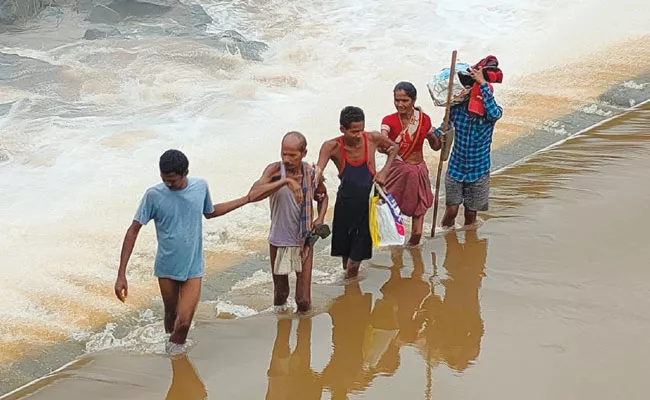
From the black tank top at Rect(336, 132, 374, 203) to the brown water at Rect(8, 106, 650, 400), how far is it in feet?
2.30

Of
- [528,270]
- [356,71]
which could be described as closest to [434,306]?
[528,270]

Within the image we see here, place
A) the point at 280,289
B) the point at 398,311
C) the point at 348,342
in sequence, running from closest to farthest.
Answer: the point at 348,342
the point at 280,289
the point at 398,311

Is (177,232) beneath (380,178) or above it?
beneath

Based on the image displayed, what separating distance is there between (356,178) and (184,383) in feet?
5.92

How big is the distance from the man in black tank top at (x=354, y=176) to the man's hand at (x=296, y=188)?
14.4 inches

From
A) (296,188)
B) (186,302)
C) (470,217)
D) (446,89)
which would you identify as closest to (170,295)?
(186,302)

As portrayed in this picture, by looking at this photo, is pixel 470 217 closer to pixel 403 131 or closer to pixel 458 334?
pixel 403 131

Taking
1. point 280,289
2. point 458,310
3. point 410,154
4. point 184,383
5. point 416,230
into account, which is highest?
point 410,154

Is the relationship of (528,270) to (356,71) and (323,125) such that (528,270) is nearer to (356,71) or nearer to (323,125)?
(323,125)

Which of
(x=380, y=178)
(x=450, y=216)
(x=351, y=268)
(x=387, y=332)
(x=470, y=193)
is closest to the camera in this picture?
(x=387, y=332)

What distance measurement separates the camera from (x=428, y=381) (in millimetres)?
4738

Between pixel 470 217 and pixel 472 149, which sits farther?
pixel 470 217

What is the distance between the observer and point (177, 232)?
482 cm

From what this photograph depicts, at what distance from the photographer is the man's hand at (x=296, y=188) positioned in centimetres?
511
